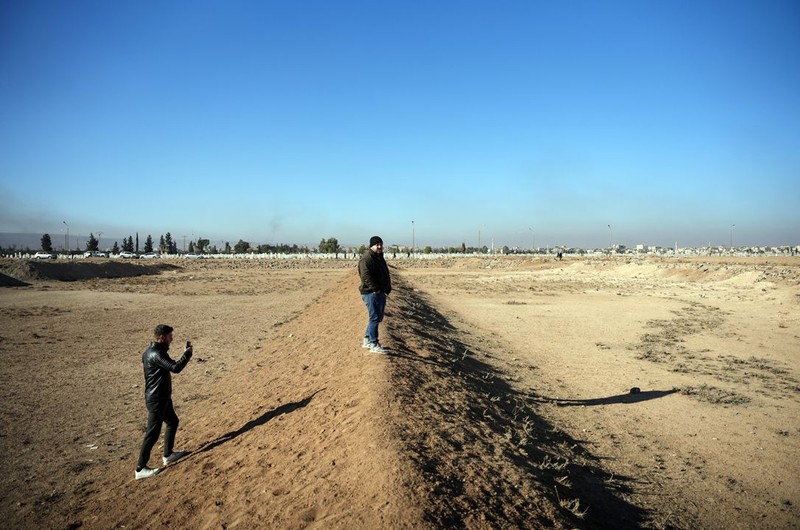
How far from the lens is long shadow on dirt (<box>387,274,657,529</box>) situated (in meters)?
4.29

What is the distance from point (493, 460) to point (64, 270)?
51856mm

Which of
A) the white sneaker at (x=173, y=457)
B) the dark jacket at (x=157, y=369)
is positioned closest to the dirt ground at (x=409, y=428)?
the white sneaker at (x=173, y=457)

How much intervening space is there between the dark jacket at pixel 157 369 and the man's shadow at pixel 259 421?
1.22 meters

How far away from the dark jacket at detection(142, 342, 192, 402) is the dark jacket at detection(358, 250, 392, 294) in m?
3.21

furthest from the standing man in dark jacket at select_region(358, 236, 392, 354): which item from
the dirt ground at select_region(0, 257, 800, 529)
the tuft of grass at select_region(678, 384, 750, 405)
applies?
the tuft of grass at select_region(678, 384, 750, 405)

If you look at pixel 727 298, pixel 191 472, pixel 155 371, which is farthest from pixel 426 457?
pixel 727 298

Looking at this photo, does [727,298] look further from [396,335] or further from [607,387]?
[396,335]

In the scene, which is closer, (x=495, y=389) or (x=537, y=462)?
(x=537, y=462)

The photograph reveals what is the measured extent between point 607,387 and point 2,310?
26187 millimetres

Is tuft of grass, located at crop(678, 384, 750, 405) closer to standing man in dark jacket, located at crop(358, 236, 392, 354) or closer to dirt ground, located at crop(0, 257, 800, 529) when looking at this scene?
dirt ground, located at crop(0, 257, 800, 529)

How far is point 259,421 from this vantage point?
6930mm

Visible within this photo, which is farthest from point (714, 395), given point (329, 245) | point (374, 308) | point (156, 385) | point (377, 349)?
point (329, 245)

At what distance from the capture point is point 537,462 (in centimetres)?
583

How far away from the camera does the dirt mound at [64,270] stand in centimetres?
4056
